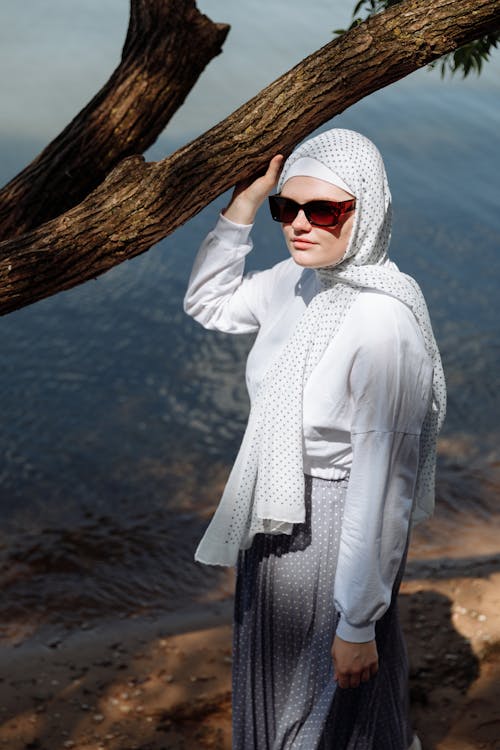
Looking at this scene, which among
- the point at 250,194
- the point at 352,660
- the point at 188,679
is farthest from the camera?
the point at 188,679

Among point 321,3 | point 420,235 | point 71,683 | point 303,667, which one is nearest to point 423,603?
point 71,683

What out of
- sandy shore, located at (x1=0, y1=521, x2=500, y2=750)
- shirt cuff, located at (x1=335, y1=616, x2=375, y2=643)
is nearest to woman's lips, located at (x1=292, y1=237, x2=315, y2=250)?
shirt cuff, located at (x1=335, y1=616, x2=375, y2=643)

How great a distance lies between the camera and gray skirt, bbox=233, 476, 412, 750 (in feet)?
8.25

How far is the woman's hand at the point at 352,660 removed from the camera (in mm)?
2336

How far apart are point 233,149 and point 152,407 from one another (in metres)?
4.83

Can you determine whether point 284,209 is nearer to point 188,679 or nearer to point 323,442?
point 323,442

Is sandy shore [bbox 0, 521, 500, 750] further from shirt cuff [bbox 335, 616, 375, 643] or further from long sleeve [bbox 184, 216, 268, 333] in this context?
long sleeve [bbox 184, 216, 268, 333]

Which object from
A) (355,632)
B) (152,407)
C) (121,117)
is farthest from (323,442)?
(152,407)

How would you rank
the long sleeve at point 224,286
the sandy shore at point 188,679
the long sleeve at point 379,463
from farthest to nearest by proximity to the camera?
the sandy shore at point 188,679, the long sleeve at point 224,286, the long sleeve at point 379,463

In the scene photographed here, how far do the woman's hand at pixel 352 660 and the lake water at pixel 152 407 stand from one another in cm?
253

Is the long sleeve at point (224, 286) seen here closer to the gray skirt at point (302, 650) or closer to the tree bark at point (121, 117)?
the gray skirt at point (302, 650)

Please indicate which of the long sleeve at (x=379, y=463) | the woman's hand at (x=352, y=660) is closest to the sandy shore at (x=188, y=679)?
the woman's hand at (x=352, y=660)

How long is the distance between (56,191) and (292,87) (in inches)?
33.9

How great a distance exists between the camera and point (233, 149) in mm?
2420
